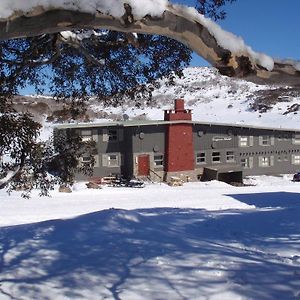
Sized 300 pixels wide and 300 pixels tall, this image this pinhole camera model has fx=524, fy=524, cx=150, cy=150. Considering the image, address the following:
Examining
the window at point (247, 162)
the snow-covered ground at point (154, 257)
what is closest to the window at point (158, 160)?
the window at point (247, 162)

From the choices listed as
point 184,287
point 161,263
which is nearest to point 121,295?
point 184,287

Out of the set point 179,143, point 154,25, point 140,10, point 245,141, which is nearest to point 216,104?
point 245,141

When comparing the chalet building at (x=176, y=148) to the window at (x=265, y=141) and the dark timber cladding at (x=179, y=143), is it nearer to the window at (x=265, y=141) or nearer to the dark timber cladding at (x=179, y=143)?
the dark timber cladding at (x=179, y=143)

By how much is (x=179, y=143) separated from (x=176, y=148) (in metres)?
0.39

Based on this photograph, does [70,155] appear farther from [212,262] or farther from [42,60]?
[212,262]

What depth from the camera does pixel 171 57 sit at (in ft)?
29.9

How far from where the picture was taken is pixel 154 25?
364 cm

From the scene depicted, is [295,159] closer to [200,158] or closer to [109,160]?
[200,158]

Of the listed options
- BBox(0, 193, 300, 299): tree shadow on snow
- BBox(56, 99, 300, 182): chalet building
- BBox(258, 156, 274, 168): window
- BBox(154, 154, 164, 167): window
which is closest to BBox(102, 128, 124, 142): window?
BBox(56, 99, 300, 182): chalet building

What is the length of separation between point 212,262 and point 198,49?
14.9ft

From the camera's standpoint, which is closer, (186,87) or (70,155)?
(70,155)

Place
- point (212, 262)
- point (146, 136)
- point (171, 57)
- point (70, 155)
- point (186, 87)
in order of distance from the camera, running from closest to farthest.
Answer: point (212, 262)
point (171, 57)
point (70, 155)
point (146, 136)
point (186, 87)

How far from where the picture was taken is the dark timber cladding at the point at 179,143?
34.9 meters

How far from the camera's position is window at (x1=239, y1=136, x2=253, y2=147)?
1484 inches
